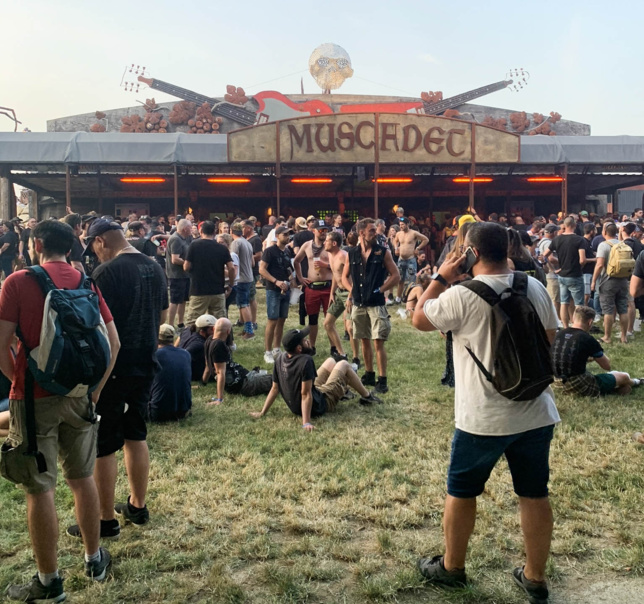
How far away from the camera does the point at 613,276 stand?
8656mm

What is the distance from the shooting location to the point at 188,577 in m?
3.22

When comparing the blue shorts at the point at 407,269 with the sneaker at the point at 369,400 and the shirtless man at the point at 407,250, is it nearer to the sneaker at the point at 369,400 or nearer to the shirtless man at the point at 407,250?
the shirtless man at the point at 407,250

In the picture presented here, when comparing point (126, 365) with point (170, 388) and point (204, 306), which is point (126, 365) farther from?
point (204, 306)

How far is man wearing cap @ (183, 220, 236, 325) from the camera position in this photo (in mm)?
8125

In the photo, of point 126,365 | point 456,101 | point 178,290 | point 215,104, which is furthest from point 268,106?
point 126,365

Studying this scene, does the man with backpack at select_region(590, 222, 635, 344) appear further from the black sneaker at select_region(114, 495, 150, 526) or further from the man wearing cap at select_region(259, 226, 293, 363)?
the black sneaker at select_region(114, 495, 150, 526)

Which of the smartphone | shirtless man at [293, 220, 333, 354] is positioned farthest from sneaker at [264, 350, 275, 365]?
the smartphone

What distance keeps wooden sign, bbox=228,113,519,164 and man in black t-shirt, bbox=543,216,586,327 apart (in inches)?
333

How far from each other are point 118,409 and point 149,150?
15.8 m

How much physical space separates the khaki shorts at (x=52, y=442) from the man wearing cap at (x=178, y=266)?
20.5ft

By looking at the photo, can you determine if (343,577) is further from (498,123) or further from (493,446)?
(498,123)

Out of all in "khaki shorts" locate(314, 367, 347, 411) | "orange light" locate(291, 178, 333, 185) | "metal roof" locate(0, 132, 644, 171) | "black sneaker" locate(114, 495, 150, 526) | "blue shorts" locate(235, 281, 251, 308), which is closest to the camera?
"black sneaker" locate(114, 495, 150, 526)

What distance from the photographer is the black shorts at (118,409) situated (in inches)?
139

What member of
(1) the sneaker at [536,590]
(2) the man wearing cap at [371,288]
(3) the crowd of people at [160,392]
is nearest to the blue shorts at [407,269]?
(2) the man wearing cap at [371,288]
